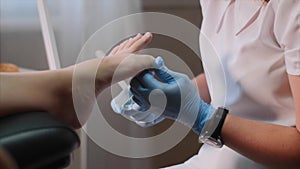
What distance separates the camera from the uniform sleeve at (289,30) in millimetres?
825

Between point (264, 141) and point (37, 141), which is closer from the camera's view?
point (37, 141)

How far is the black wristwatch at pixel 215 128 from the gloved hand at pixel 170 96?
0.01 metres

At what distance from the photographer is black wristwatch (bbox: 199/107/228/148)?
0.88 meters

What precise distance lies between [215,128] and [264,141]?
0.10 metres

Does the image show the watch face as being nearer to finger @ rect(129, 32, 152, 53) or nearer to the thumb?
the thumb

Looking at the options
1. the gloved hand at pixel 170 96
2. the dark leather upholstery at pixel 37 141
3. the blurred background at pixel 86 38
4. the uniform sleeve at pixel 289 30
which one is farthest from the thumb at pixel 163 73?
the blurred background at pixel 86 38

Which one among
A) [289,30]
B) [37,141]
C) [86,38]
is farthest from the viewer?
[86,38]

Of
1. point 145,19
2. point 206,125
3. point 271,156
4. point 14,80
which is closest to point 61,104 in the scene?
point 14,80

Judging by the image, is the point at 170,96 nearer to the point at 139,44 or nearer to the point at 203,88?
the point at 139,44

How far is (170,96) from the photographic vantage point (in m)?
0.88

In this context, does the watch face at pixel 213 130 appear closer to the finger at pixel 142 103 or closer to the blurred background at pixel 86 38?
the finger at pixel 142 103

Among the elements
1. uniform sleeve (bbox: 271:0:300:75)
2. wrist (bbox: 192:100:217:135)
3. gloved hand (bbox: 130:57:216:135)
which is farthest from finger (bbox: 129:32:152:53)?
uniform sleeve (bbox: 271:0:300:75)

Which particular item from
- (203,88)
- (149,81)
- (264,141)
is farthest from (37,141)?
(203,88)

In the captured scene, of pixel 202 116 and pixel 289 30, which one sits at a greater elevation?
pixel 289 30
